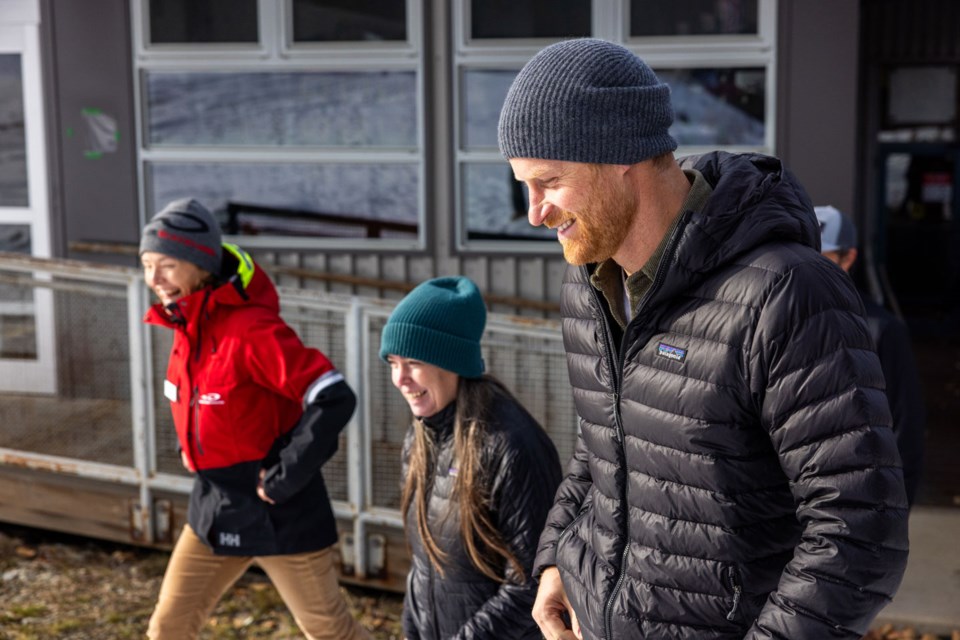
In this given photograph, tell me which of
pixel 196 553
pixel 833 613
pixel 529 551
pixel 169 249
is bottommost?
pixel 196 553

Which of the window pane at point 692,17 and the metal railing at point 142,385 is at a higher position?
the window pane at point 692,17

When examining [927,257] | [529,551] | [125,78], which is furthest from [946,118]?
[529,551]

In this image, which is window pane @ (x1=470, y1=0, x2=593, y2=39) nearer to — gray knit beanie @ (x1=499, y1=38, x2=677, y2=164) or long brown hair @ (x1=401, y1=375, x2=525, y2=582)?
long brown hair @ (x1=401, y1=375, x2=525, y2=582)

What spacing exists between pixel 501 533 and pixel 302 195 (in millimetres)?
5229

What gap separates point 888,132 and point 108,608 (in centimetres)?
1173

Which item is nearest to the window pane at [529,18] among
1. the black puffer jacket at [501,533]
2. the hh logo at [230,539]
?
the hh logo at [230,539]

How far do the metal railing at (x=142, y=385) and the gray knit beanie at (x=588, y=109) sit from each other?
3719 mm

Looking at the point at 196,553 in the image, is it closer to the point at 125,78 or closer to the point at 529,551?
the point at 529,551

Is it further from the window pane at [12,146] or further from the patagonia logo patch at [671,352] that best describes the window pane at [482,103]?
the patagonia logo patch at [671,352]

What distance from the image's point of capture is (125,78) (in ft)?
26.5

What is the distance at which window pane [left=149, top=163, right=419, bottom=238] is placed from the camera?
26.5 feet

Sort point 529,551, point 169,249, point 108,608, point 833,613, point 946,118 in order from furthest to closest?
point 946,118 → point 108,608 → point 169,249 → point 529,551 → point 833,613

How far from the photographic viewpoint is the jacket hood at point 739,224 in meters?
2.11

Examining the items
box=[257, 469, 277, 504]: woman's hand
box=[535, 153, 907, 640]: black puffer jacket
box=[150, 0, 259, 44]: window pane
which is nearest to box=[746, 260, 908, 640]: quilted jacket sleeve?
box=[535, 153, 907, 640]: black puffer jacket
